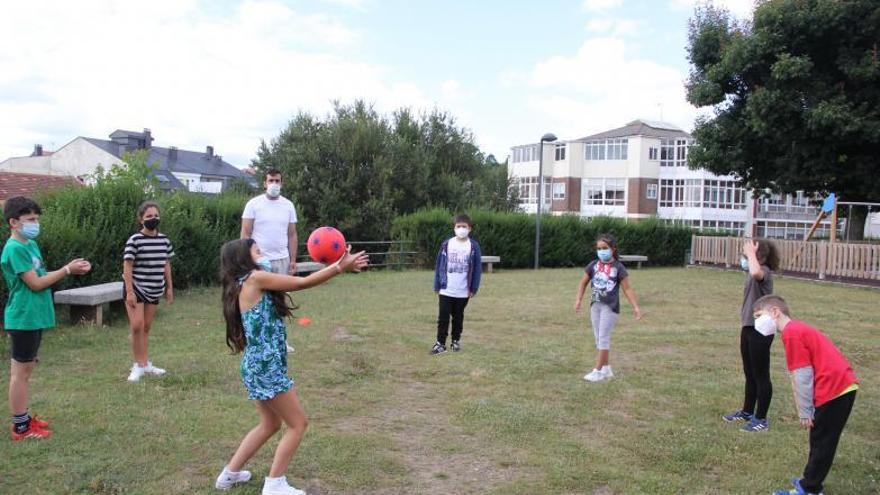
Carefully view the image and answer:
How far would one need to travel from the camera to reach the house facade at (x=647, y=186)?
54062 millimetres

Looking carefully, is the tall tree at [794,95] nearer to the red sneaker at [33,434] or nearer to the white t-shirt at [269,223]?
the white t-shirt at [269,223]

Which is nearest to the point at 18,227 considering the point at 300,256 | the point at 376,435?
the point at 376,435

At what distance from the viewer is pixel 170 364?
7.64 meters

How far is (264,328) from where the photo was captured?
4.07 m

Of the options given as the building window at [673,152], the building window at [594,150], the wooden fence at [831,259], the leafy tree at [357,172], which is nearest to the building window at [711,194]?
the building window at [673,152]

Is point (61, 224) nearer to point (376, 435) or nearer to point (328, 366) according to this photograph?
point (328, 366)

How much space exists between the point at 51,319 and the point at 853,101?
20.9 meters

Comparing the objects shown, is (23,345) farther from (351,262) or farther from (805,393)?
(805,393)

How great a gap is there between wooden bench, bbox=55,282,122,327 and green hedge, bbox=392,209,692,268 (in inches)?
585

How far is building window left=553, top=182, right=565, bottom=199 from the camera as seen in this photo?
202ft

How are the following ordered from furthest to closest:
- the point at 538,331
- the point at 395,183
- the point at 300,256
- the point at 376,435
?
the point at 395,183 < the point at 300,256 < the point at 538,331 < the point at 376,435

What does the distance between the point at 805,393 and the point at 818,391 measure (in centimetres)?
11

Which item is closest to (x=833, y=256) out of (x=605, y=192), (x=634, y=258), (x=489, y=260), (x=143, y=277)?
(x=634, y=258)

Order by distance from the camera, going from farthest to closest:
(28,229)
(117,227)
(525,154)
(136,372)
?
(525,154)
(117,227)
(136,372)
(28,229)
